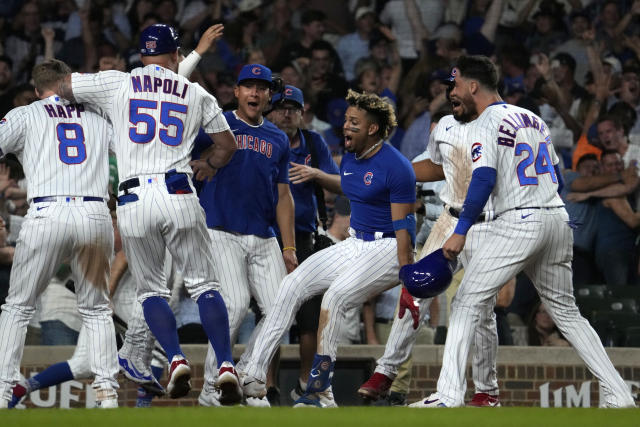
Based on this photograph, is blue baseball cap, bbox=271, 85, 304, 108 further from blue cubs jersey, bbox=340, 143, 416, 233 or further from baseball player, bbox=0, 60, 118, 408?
baseball player, bbox=0, 60, 118, 408

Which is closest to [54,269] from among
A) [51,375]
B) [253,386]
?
[51,375]

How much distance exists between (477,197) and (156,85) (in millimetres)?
2056

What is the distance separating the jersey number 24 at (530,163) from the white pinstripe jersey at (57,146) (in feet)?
8.74

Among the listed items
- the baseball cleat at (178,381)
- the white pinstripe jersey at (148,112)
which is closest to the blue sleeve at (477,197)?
the white pinstripe jersey at (148,112)

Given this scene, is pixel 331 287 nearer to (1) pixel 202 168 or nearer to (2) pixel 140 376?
(1) pixel 202 168

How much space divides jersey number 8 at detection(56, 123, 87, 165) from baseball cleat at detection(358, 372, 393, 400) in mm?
2356

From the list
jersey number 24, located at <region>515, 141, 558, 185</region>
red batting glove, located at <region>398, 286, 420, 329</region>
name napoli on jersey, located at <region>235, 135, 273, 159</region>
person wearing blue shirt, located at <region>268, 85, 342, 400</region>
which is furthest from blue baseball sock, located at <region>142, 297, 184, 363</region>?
jersey number 24, located at <region>515, 141, 558, 185</region>

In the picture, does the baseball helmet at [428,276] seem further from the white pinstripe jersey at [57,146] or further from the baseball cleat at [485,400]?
the white pinstripe jersey at [57,146]

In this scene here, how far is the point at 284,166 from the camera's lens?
869cm

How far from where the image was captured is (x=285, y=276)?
8234mm

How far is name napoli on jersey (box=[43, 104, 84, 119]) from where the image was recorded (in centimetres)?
754

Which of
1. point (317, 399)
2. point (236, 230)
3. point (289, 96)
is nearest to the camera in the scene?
point (317, 399)

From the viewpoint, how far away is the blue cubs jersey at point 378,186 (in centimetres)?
789

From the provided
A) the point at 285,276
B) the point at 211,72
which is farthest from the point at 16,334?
the point at 211,72
